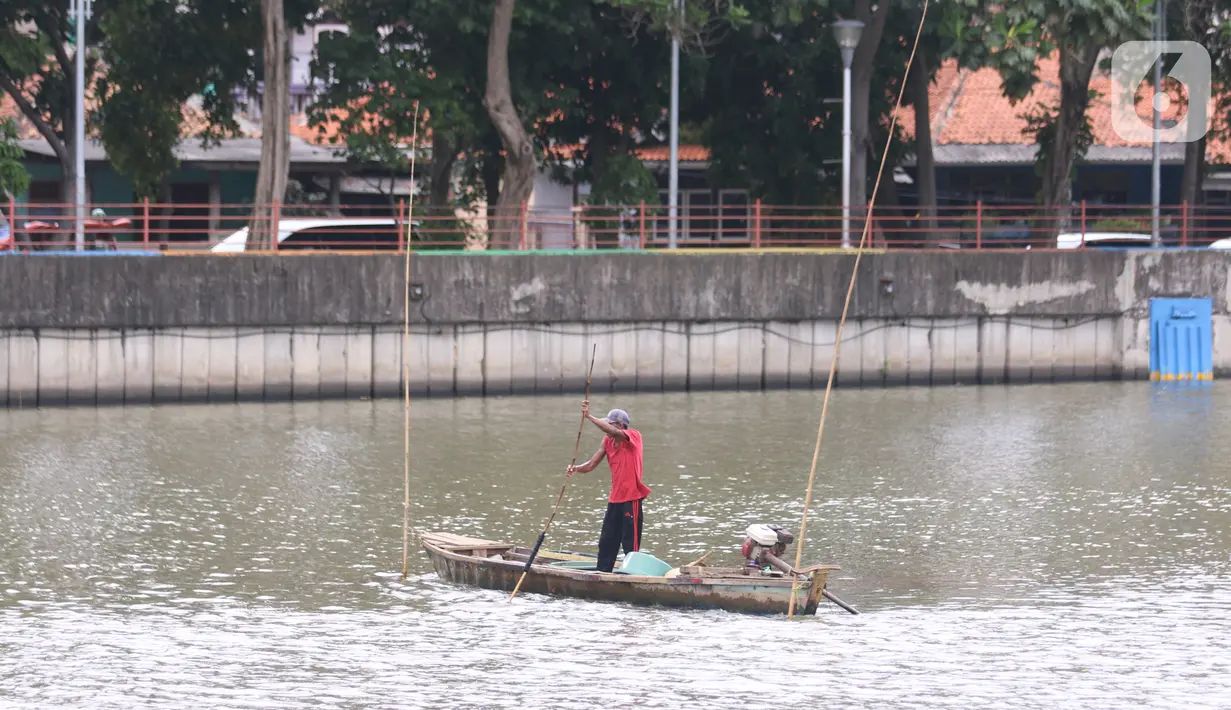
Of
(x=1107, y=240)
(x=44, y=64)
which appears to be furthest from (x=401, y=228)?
(x=1107, y=240)

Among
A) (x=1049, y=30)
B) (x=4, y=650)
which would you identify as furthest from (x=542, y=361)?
(x=4, y=650)

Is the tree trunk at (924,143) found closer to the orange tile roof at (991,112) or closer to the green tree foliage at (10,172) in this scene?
the orange tile roof at (991,112)

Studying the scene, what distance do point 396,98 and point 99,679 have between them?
67.8 feet

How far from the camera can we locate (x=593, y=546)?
16.4 meters

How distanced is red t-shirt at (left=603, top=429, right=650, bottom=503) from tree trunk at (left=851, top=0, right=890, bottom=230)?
1859cm

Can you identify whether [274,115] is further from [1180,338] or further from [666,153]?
[1180,338]

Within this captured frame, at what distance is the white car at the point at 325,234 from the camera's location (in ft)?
96.0

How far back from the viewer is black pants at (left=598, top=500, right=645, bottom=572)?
1415 centimetres

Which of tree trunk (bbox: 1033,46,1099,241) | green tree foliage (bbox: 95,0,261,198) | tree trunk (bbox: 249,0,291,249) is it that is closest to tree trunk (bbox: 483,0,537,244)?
tree trunk (bbox: 249,0,291,249)

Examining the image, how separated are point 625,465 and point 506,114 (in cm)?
1685

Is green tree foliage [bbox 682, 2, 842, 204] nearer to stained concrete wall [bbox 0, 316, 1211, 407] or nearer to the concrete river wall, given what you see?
the concrete river wall

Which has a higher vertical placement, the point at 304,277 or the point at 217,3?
the point at 217,3

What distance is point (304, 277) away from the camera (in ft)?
87.2

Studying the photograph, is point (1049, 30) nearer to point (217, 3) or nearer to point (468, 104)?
point (468, 104)
